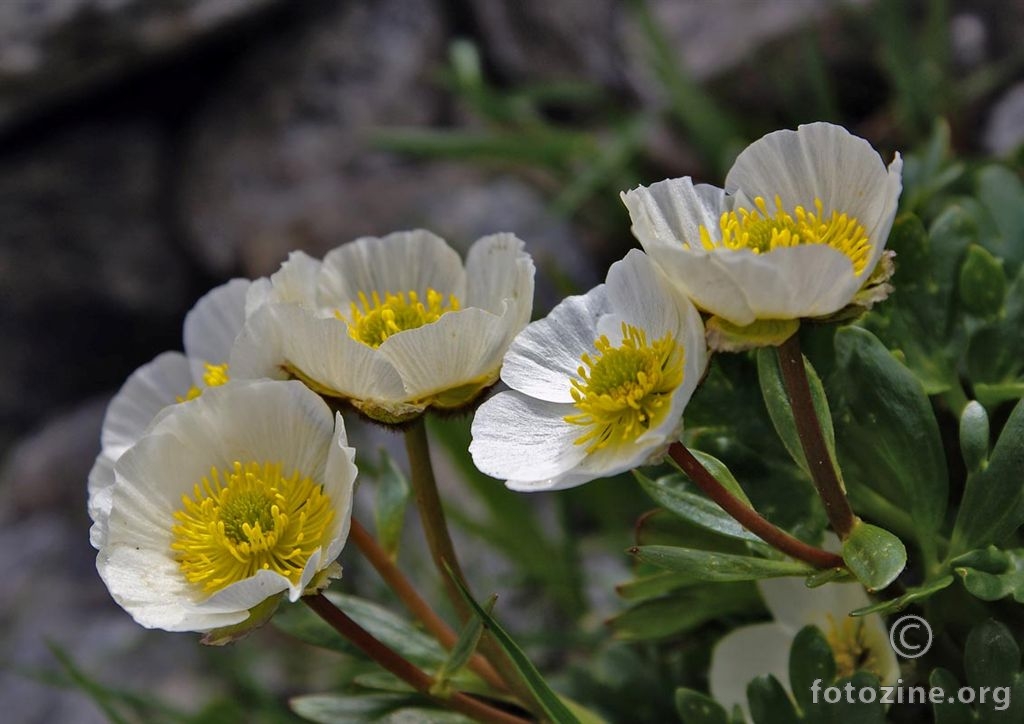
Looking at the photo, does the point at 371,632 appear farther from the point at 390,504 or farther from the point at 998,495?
the point at 998,495

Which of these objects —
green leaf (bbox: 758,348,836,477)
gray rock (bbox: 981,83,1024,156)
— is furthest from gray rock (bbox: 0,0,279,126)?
green leaf (bbox: 758,348,836,477)

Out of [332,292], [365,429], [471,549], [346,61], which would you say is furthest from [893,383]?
[346,61]

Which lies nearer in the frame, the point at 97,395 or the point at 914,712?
the point at 914,712

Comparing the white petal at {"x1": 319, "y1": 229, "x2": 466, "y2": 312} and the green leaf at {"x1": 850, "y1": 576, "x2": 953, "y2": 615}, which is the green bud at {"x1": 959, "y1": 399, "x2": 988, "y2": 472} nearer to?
the green leaf at {"x1": 850, "y1": 576, "x2": 953, "y2": 615}

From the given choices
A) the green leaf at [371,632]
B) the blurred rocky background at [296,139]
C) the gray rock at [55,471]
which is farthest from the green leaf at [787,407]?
the gray rock at [55,471]

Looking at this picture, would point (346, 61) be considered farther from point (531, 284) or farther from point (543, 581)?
point (531, 284)

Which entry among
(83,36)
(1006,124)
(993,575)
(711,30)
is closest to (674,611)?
(993,575)

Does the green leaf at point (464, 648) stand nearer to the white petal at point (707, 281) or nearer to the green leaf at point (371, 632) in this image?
the green leaf at point (371, 632)
